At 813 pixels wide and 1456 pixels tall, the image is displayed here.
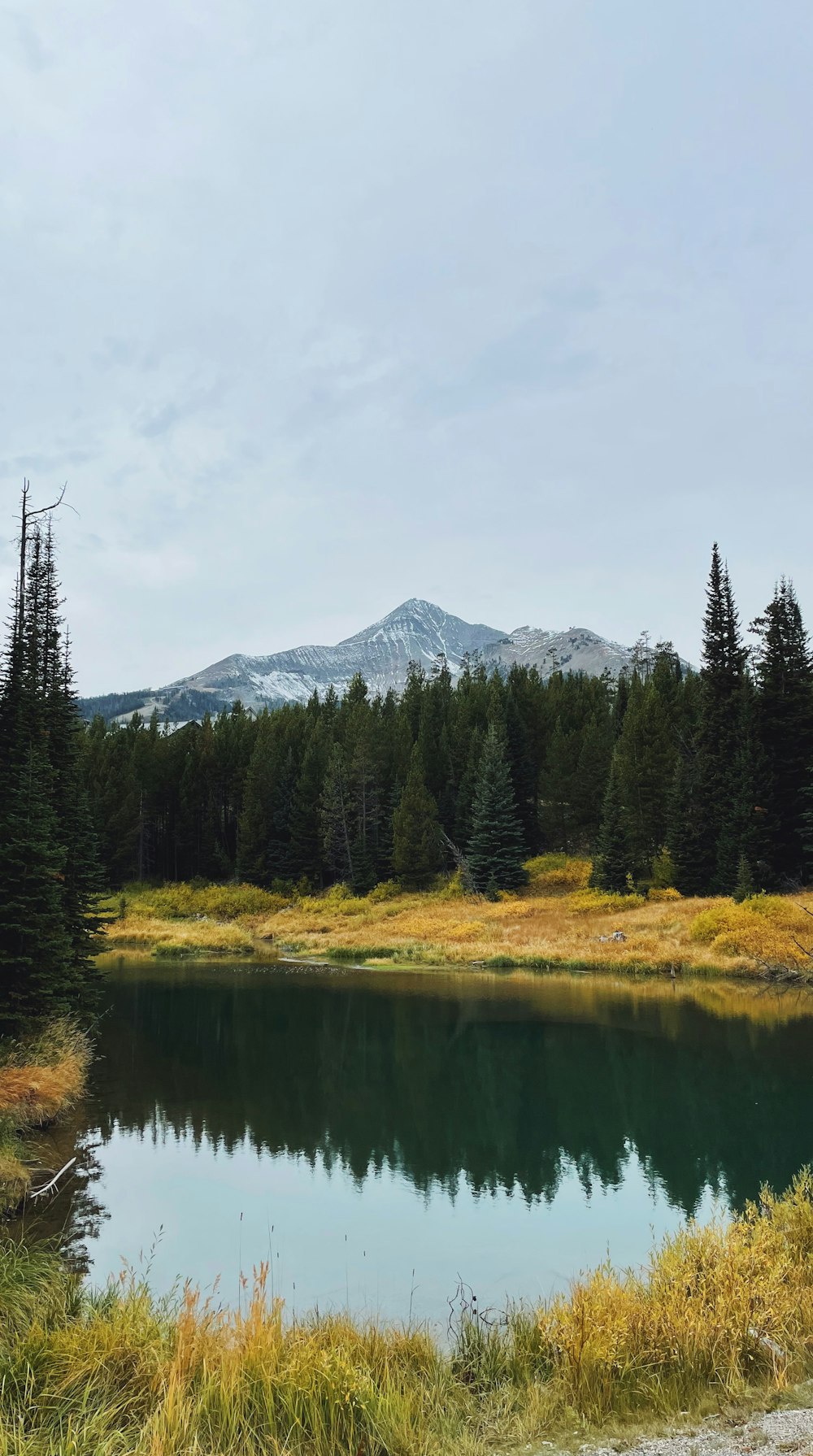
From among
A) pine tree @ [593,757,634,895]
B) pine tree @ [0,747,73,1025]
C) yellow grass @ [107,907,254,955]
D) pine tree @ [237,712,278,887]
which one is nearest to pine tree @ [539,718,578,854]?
pine tree @ [593,757,634,895]

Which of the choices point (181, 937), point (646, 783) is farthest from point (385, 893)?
point (646, 783)

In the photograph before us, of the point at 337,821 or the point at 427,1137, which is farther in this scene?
the point at 337,821

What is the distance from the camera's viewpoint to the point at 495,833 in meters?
64.2

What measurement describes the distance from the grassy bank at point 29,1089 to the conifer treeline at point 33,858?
70cm

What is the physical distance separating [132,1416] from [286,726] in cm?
8653

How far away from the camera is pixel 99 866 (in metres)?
25.9

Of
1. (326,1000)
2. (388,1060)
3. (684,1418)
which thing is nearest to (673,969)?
(326,1000)

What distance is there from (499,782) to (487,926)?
15460 millimetres

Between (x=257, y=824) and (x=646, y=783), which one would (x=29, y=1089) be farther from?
(x=257, y=824)

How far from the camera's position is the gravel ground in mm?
5309

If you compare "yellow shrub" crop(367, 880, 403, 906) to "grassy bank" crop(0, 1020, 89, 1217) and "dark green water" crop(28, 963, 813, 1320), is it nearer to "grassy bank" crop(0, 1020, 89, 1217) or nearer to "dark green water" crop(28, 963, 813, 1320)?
"dark green water" crop(28, 963, 813, 1320)

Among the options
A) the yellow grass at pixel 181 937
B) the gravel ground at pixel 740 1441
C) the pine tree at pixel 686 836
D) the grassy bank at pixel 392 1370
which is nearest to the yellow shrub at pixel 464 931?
the pine tree at pixel 686 836

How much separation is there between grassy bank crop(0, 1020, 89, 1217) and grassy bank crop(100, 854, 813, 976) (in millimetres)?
8902

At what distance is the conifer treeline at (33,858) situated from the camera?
17.5 m
